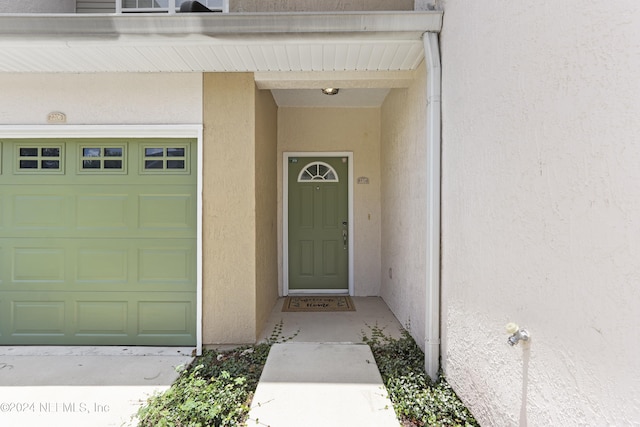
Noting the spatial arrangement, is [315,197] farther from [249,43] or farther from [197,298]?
[249,43]

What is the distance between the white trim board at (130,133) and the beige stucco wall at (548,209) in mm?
2421

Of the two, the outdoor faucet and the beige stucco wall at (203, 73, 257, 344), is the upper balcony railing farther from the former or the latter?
the outdoor faucet

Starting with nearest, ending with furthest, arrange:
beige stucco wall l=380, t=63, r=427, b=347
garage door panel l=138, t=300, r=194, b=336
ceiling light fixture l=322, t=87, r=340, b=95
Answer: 1. beige stucco wall l=380, t=63, r=427, b=347
2. garage door panel l=138, t=300, r=194, b=336
3. ceiling light fixture l=322, t=87, r=340, b=95

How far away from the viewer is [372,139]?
511cm

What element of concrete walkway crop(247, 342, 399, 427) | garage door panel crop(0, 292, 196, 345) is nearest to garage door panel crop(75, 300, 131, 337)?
garage door panel crop(0, 292, 196, 345)

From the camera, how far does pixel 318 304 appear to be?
4.63m

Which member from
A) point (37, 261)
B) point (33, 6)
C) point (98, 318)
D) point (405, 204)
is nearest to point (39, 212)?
point (37, 261)

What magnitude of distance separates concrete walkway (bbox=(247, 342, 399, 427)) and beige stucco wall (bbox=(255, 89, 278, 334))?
30.6 inches

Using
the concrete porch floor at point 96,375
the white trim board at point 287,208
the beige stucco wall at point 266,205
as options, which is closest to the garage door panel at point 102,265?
the concrete porch floor at point 96,375

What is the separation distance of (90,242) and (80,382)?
1371mm

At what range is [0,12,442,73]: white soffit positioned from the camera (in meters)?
2.53

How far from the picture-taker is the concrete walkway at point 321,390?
2.14m

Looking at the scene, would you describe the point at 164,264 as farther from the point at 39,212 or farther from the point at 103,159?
the point at 39,212

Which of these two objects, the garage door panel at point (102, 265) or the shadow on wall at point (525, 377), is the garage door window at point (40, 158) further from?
the shadow on wall at point (525, 377)
